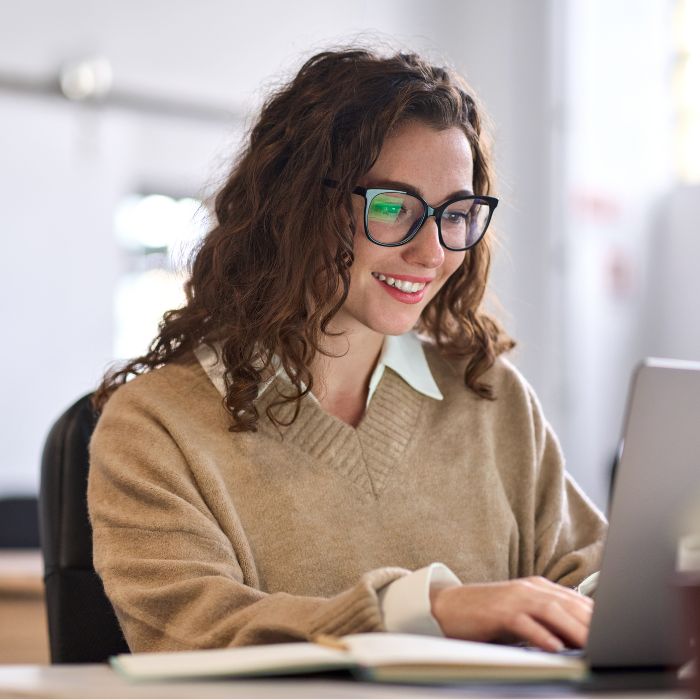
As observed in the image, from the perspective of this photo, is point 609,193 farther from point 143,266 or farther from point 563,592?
point 563,592

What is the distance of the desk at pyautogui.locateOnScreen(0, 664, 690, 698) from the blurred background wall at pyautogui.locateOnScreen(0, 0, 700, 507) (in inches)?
119

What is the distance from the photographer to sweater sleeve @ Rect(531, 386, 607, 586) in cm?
155

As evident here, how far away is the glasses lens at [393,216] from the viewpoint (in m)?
1.45

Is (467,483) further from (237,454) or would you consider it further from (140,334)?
(140,334)

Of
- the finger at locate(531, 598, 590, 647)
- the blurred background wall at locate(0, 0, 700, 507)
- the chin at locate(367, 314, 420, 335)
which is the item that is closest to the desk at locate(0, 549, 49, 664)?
the chin at locate(367, 314, 420, 335)

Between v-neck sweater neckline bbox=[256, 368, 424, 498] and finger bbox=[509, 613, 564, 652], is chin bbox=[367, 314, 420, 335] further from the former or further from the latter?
finger bbox=[509, 613, 564, 652]

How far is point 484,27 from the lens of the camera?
514 centimetres

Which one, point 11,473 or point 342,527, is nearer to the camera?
point 342,527

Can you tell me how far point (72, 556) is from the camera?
1.49 metres

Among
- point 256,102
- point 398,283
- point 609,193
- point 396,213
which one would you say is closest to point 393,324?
point 398,283

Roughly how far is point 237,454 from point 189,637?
318mm

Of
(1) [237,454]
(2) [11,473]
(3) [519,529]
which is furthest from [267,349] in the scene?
(2) [11,473]

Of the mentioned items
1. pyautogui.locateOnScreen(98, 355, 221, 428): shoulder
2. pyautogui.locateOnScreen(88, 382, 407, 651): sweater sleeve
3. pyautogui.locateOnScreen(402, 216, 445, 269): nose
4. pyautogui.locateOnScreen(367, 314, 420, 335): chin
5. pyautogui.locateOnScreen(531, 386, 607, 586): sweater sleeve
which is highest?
pyautogui.locateOnScreen(402, 216, 445, 269): nose

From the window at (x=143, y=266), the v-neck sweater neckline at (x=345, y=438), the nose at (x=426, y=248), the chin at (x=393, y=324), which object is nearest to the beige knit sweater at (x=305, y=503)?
the v-neck sweater neckline at (x=345, y=438)
